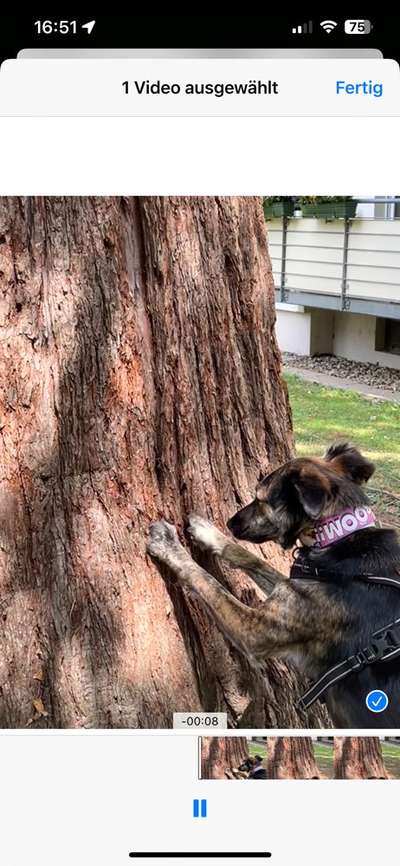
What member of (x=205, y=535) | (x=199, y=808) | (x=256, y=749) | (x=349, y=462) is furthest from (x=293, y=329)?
(x=199, y=808)

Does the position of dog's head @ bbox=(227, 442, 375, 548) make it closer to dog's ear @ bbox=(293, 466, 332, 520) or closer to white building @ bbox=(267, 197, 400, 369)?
dog's ear @ bbox=(293, 466, 332, 520)

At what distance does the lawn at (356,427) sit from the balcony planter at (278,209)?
0.64m

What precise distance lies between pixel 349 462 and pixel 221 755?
4.28 feet

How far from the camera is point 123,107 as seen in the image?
7.70 feet

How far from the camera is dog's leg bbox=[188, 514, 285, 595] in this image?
2957 millimetres

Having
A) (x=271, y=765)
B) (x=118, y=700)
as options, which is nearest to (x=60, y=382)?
(x=118, y=700)

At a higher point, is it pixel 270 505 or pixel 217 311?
pixel 217 311

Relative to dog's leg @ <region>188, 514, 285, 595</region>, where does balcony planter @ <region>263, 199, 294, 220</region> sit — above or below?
above

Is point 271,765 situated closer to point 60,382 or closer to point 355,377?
point 60,382

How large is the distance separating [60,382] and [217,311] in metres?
0.64

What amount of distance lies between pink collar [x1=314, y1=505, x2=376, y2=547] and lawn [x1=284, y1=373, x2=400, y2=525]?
6cm
